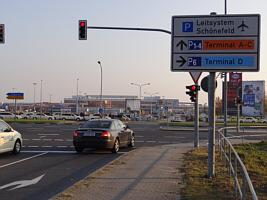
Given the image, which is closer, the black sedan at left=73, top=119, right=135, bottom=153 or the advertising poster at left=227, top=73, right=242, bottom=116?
the black sedan at left=73, top=119, right=135, bottom=153

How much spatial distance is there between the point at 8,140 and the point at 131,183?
7657 mm

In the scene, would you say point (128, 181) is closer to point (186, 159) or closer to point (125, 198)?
point (125, 198)

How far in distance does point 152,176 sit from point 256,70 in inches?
145

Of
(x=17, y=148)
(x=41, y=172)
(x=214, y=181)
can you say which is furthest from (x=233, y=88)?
(x=214, y=181)

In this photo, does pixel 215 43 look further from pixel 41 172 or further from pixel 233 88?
pixel 233 88

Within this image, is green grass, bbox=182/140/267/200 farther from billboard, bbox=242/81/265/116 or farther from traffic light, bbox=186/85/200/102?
billboard, bbox=242/81/265/116

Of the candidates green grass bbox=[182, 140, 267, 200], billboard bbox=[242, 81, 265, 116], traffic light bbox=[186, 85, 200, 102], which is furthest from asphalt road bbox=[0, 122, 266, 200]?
billboard bbox=[242, 81, 265, 116]

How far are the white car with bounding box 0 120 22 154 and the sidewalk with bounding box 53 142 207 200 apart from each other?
188 inches

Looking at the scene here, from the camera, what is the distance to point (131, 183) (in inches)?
327

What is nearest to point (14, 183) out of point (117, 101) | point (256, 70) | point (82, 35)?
point (256, 70)

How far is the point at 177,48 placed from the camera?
9.31m

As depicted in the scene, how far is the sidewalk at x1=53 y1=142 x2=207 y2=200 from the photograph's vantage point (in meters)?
7.10

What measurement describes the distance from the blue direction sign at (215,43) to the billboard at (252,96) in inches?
3188

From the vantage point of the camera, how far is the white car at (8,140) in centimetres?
1380
